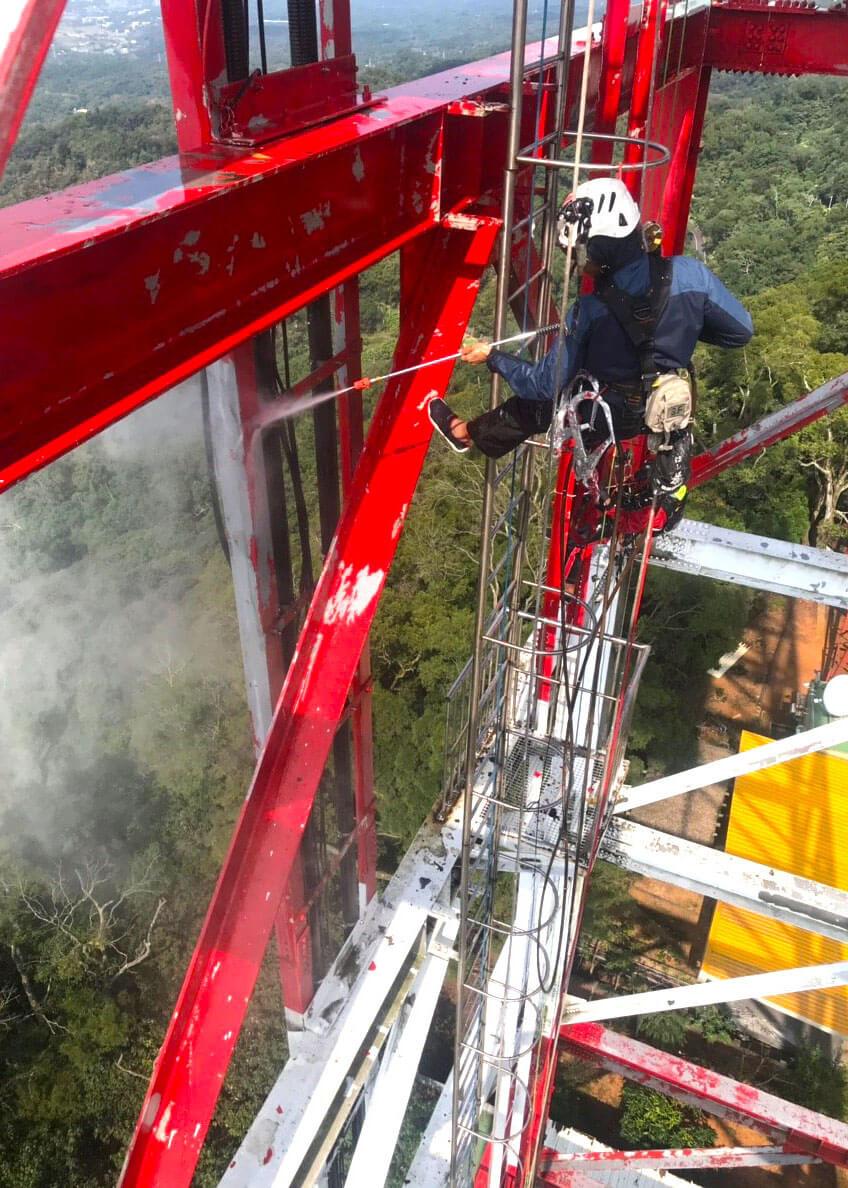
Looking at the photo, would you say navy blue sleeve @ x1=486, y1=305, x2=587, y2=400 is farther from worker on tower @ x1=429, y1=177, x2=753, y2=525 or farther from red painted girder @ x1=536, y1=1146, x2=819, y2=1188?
red painted girder @ x1=536, y1=1146, x2=819, y2=1188

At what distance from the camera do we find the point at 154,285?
1.79 meters

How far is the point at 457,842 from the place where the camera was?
512cm

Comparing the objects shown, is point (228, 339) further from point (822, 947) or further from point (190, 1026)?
point (822, 947)

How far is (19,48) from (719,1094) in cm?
808

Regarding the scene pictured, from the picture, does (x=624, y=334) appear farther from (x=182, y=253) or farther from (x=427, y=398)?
(x=182, y=253)

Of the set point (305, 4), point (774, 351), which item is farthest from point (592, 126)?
point (774, 351)

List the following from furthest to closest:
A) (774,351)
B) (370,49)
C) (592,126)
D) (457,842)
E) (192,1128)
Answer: (370,49) < (774,351) < (457,842) < (592,126) < (192,1128)

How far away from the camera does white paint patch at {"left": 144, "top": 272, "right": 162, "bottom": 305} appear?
177cm

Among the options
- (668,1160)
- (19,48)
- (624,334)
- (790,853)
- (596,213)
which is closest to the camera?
(19,48)

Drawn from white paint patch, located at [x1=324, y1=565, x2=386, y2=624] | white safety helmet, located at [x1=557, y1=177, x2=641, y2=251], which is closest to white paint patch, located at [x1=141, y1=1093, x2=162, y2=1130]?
white paint patch, located at [x1=324, y1=565, x2=386, y2=624]

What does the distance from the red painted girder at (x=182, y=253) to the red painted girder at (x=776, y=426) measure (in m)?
4.91

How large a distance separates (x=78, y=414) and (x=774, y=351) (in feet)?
68.5

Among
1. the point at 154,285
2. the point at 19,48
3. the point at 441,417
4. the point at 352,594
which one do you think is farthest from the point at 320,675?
the point at 19,48

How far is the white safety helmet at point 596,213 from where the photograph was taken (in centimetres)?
288
